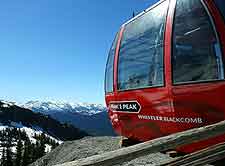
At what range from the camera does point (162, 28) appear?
24.4 ft

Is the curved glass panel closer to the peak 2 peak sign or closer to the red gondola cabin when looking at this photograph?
the red gondola cabin

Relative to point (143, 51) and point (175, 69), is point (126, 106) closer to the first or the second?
point (143, 51)

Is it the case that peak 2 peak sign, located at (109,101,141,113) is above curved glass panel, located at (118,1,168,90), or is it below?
below

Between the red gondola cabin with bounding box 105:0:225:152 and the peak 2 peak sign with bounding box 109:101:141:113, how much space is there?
25 millimetres

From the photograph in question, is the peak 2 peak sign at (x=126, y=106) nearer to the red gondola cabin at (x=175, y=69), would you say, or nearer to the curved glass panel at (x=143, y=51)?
the red gondola cabin at (x=175, y=69)

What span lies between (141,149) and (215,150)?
78 centimetres

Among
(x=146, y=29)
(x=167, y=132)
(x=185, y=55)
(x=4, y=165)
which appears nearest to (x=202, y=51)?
(x=185, y=55)

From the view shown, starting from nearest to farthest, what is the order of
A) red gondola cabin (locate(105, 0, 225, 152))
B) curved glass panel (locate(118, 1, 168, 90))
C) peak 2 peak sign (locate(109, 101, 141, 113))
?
red gondola cabin (locate(105, 0, 225, 152)), curved glass panel (locate(118, 1, 168, 90)), peak 2 peak sign (locate(109, 101, 141, 113))

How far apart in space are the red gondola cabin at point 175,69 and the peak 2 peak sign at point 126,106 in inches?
1.0

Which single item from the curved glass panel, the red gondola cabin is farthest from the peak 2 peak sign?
the curved glass panel

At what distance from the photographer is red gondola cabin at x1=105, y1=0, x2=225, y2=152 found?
6016 mm

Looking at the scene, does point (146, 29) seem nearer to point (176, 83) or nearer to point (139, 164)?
point (176, 83)

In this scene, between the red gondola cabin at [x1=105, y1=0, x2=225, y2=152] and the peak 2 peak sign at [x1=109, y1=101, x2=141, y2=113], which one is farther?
the peak 2 peak sign at [x1=109, y1=101, x2=141, y2=113]

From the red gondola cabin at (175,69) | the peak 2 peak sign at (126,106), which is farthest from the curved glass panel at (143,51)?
the peak 2 peak sign at (126,106)
